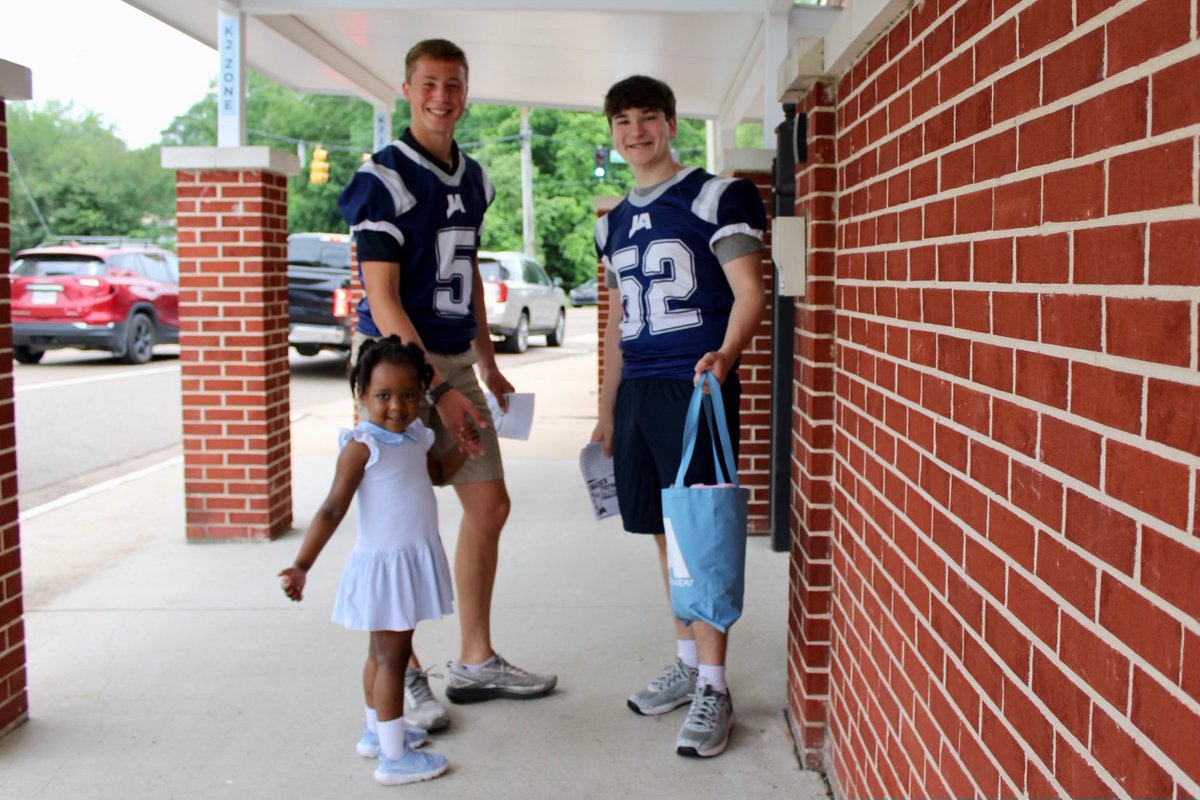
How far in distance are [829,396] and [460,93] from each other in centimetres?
156

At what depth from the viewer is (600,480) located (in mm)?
4289

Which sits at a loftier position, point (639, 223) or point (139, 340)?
point (639, 223)

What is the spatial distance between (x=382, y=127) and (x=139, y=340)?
353 inches

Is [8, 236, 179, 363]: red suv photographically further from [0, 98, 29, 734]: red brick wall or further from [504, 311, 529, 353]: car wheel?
[0, 98, 29, 734]: red brick wall

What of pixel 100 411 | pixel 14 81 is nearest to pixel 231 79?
pixel 14 81

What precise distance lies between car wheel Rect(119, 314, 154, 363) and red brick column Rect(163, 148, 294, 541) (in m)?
12.6

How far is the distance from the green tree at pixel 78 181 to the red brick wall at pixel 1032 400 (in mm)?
49091

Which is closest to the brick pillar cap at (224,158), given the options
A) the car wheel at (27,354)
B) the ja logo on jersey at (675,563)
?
the ja logo on jersey at (675,563)

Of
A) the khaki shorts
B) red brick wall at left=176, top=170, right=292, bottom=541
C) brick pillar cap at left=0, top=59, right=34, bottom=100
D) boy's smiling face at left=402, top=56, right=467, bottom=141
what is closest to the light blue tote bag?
the khaki shorts

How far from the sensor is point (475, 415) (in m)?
3.89

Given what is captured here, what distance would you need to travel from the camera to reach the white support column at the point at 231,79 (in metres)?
6.66

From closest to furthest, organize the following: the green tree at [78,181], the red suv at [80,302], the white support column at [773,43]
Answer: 1. the white support column at [773,43]
2. the red suv at [80,302]
3. the green tree at [78,181]

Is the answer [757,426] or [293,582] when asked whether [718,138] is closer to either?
[757,426]

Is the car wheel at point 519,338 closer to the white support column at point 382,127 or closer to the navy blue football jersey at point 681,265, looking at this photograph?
the white support column at point 382,127
